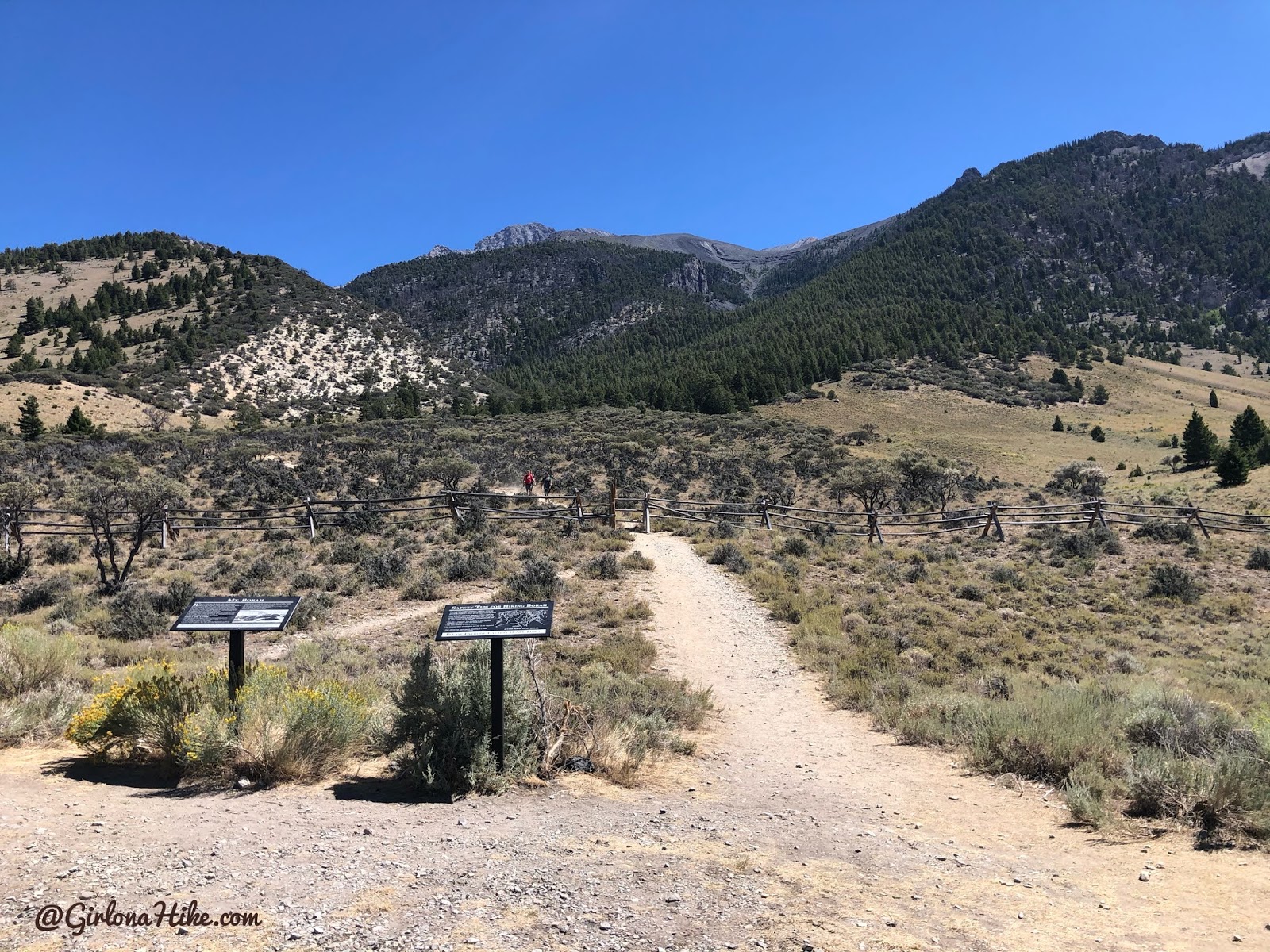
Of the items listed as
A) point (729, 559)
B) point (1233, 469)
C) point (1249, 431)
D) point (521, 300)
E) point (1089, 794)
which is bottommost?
point (1089, 794)

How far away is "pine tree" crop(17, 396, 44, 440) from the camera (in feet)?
123

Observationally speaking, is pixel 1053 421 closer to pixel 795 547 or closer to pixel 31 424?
pixel 795 547

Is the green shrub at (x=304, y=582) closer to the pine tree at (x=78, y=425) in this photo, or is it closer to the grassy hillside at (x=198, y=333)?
the pine tree at (x=78, y=425)

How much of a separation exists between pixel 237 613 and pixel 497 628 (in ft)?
8.19

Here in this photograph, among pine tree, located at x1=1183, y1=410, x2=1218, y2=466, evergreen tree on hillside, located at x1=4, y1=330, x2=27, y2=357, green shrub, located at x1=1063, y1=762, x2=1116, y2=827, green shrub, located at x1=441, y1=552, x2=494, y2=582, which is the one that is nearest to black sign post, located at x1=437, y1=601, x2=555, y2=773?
green shrub, located at x1=1063, y1=762, x2=1116, y2=827

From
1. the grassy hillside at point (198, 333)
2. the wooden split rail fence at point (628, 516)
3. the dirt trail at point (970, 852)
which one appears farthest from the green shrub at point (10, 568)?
the grassy hillside at point (198, 333)

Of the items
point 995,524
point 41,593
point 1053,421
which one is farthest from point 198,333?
point 1053,421

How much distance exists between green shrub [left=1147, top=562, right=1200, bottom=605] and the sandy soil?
39.7 ft

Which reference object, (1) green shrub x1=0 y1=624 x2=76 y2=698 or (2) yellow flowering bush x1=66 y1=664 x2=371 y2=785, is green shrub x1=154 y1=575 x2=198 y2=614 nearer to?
(1) green shrub x1=0 y1=624 x2=76 y2=698

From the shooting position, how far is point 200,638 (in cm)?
1158

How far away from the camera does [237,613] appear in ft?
20.3

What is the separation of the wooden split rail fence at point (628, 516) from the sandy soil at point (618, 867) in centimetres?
1473

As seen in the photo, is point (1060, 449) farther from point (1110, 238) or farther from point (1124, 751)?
point (1110, 238)

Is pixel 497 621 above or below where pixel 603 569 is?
above
